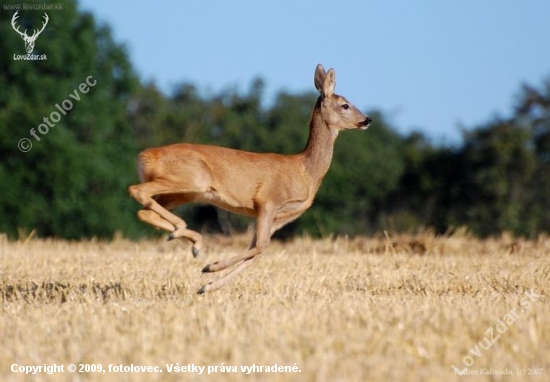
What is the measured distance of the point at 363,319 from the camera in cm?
772

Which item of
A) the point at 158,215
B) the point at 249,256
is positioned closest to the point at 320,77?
the point at 249,256

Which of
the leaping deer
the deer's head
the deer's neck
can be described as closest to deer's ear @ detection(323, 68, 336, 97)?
the deer's head

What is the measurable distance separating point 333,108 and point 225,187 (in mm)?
2163

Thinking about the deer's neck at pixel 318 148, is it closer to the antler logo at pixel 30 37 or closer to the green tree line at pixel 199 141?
the green tree line at pixel 199 141

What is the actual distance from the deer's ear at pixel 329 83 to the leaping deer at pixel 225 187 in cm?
100

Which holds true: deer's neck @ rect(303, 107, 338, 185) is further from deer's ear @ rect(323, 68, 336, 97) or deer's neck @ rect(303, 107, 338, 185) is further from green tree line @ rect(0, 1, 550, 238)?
green tree line @ rect(0, 1, 550, 238)

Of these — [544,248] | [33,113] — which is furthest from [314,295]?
[33,113]

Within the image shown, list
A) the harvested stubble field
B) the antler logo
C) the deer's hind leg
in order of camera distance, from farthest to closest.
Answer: the antler logo
the deer's hind leg
the harvested stubble field

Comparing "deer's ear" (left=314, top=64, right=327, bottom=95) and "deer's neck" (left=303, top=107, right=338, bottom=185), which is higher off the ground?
"deer's ear" (left=314, top=64, right=327, bottom=95)

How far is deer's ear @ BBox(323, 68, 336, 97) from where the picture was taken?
1247 cm

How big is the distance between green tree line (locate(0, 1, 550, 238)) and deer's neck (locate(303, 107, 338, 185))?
6.80 m

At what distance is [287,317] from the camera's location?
7.83 meters

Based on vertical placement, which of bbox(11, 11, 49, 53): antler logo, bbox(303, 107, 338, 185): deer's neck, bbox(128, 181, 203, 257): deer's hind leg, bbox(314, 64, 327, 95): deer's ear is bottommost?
bbox(128, 181, 203, 257): deer's hind leg

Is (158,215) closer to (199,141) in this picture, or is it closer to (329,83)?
(329,83)
